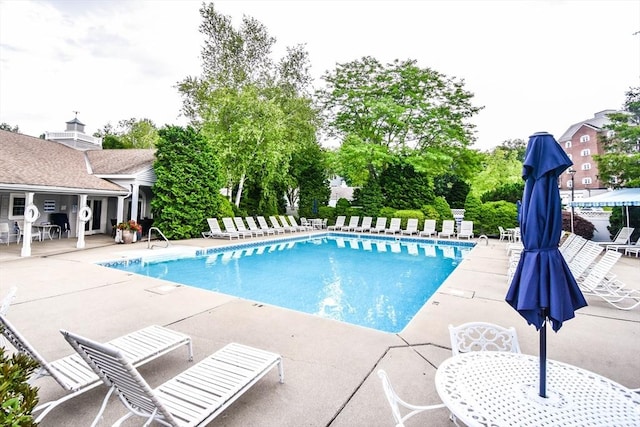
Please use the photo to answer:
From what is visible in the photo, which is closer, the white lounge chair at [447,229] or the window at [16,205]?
the window at [16,205]

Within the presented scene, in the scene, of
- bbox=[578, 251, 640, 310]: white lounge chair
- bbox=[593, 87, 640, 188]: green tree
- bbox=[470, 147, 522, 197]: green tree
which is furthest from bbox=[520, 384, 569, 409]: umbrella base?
bbox=[470, 147, 522, 197]: green tree

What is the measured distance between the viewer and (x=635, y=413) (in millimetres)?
1855

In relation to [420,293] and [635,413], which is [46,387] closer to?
[635,413]

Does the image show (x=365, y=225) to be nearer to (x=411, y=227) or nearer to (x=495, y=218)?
(x=411, y=227)

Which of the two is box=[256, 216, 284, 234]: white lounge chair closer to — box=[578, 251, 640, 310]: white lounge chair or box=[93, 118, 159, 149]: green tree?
box=[93, 118, 159, 149]: green tree

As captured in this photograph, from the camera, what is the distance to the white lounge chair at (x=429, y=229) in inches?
695

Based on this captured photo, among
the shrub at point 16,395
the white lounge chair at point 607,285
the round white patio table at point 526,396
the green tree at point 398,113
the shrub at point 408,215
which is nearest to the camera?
the shrub at point 16,395

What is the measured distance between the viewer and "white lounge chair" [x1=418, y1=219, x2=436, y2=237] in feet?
57.9

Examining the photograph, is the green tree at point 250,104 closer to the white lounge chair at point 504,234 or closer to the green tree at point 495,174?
the white lounge chair at point 504,234

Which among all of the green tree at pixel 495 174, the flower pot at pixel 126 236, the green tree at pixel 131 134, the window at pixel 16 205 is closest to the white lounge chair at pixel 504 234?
the green tree at pixel 495 174

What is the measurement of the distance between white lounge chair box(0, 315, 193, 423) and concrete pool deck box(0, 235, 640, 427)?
8.1 inches

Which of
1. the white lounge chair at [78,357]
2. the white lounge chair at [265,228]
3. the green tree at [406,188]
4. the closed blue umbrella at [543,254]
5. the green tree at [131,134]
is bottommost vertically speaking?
the white lounge chair at [78,357]

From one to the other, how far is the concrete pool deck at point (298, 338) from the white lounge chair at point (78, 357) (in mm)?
205

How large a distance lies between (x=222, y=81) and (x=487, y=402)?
20242 millimetres
